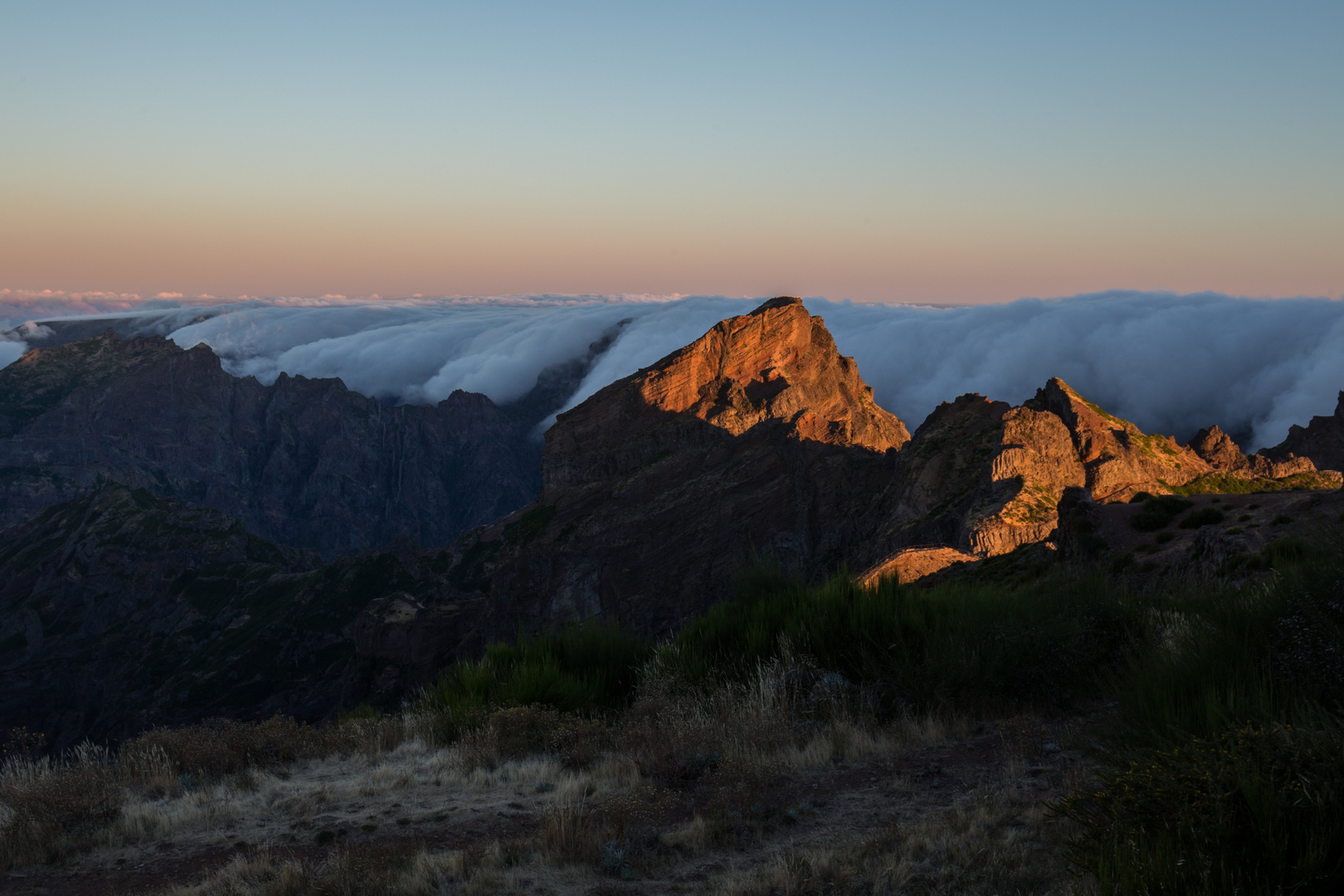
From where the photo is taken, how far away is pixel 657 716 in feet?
35.6

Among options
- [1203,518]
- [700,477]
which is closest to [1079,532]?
[1203,518]

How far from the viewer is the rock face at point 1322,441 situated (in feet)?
327

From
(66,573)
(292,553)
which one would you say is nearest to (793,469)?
(292,553)

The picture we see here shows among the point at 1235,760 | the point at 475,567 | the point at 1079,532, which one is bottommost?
the point at 475,567

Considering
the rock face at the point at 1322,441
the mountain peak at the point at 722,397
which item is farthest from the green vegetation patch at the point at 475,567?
the rock face at the point at 1322,441

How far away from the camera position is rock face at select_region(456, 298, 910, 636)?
9806cm

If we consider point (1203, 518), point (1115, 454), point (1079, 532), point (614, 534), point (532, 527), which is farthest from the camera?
point (532, 527)

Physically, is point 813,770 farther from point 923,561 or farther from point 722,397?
point 722,397

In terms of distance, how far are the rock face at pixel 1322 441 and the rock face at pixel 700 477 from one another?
4945 centimetres

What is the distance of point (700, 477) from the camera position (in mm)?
105750

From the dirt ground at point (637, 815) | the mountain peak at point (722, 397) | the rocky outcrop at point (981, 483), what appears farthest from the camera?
the mountain peak at point (722, 397)

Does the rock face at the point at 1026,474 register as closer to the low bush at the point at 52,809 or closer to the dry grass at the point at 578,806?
the dry grass at the point at 578,806

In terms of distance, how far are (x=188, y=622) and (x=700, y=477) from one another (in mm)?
108443

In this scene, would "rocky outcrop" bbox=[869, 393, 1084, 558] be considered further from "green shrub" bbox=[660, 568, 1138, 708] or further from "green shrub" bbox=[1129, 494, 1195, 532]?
"green shrub" bbox=[660, 568, 1138, 708]
